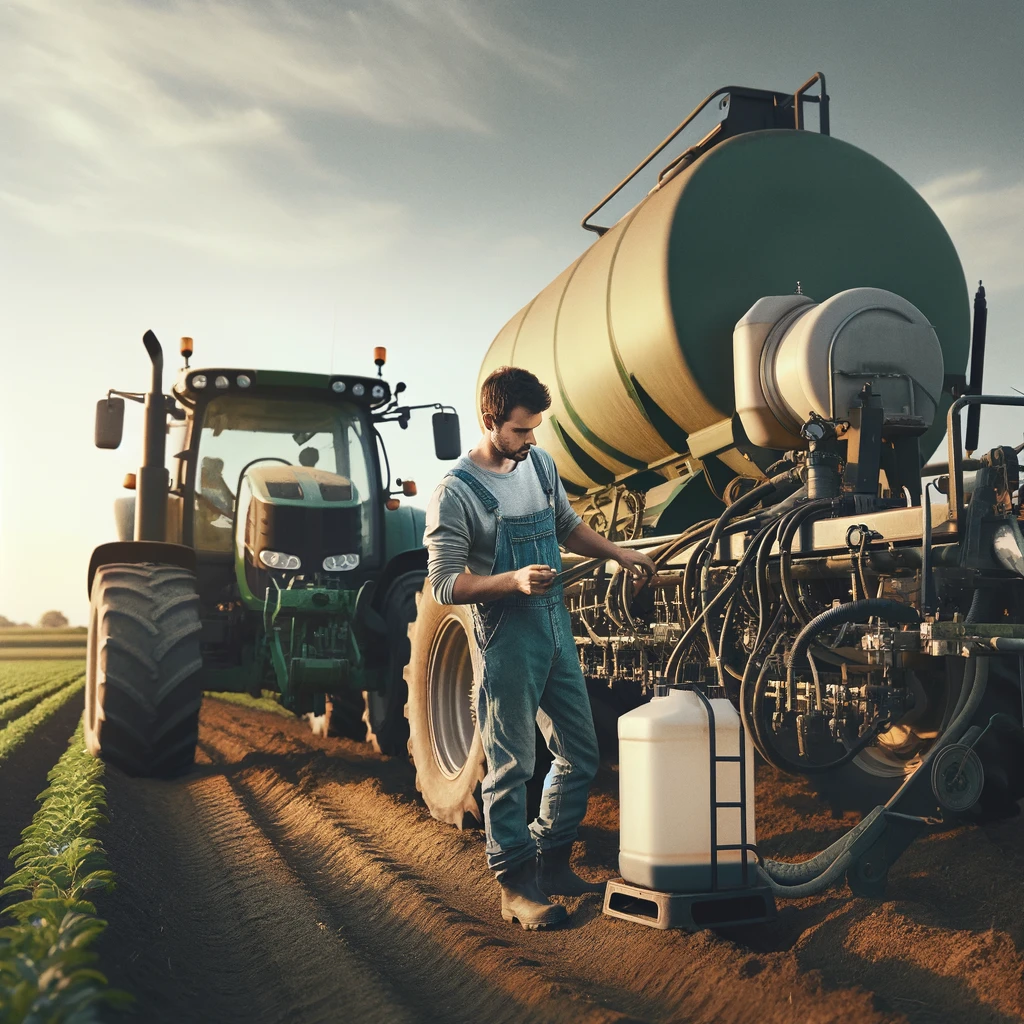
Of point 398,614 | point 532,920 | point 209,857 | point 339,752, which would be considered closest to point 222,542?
point 398,614

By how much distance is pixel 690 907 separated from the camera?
10.6 ft

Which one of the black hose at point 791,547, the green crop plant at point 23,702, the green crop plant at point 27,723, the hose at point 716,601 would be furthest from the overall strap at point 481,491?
the green crop plant at point 23,702

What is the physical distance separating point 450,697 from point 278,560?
2.17 metres

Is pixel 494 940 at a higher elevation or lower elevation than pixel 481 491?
lower

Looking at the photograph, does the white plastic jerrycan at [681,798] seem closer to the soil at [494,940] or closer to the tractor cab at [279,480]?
the soil at [494,940]

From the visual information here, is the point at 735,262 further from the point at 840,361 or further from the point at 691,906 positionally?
the point at 691,906

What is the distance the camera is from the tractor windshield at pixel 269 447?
24.2 feet

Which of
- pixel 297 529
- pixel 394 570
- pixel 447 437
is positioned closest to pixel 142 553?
pixel 297 529

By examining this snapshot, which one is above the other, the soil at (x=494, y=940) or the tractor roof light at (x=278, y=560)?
the tractor roof light at (x=278, y=560)

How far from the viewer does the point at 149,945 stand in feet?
11.8

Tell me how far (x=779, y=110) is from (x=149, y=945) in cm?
510

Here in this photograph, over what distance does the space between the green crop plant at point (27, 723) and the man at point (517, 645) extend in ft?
16.4

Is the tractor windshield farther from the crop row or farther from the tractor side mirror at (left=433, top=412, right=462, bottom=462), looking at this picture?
the crop row

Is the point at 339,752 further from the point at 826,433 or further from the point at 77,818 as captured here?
the point at 826,433
